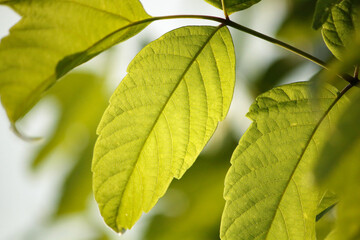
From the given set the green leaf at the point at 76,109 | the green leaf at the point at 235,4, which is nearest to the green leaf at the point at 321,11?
the green leaf at the point at 235,4

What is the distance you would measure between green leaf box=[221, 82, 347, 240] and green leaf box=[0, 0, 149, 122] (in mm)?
393

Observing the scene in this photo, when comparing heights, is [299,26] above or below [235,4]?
above

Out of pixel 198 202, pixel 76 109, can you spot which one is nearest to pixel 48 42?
pixel 198 202

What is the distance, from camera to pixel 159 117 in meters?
1.08

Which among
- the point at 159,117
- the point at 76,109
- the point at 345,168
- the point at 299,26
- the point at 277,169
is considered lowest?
the point at 345,168

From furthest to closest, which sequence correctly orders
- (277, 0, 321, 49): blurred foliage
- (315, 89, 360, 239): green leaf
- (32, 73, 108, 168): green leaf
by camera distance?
(32, 73, 108, 168): green leaf → (277, 0, 321, 49): blurred foliage → (315, 89, 360, 239): green leaf

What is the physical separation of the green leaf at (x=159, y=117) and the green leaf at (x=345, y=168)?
464 mm

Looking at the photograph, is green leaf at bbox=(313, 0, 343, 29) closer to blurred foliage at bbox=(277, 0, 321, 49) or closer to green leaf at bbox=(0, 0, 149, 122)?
green leaf at bbox=(0, 0, 149, 122)

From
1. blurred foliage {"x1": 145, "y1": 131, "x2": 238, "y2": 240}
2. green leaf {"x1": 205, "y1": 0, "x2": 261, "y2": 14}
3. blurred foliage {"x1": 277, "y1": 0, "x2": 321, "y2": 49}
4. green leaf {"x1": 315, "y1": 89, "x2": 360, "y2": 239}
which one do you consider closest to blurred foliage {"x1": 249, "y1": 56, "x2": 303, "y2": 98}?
blurred foliage {"x1": 277, "y1": 0, "x2": 321, "y2": 49}

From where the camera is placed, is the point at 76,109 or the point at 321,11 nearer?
the point at 321,11

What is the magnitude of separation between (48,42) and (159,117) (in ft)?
1.01

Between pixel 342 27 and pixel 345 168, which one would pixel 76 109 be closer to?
pixel 342 27

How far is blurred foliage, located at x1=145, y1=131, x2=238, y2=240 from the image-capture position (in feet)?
7.04

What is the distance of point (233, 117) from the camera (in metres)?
2.40
